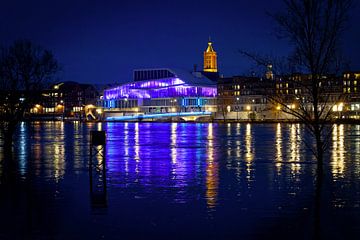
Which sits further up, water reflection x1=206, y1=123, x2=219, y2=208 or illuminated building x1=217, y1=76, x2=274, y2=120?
illuminated building x1=217, y1=76, x2=274, y2=120

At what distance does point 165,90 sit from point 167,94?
2.00 metres

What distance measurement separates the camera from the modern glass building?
19075 cm

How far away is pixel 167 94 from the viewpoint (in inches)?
7574

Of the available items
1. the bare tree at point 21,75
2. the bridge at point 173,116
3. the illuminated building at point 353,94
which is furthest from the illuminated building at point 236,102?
the bare tree at point 21,75

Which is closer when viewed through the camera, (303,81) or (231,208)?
(231,208)

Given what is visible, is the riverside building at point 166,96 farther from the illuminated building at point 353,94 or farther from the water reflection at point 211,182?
the water reflection at point 211,182

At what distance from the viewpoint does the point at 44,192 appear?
1898cm

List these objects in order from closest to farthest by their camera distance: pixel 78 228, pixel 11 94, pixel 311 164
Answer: pixel 78 228 < pixel 311 164 < pixel 11 94

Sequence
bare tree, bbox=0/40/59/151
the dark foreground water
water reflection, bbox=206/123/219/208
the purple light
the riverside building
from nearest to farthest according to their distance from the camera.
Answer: the dark foreground water, water reflection, bbox=206/123/219/208, bare tree, bbox=0/40/59/151, the riverside building, the purple light

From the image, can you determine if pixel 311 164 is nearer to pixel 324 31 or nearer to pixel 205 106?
pixel 324 31

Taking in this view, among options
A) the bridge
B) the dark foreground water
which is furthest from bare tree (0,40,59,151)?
the bridge

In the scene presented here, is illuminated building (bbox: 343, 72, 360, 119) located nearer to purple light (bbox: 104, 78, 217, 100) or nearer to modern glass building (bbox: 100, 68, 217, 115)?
modern glass building (bbox: 100, 68, 217, 115)

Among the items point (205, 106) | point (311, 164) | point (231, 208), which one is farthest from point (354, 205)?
point (205, 106)

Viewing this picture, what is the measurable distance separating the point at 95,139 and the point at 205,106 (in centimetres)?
17262
